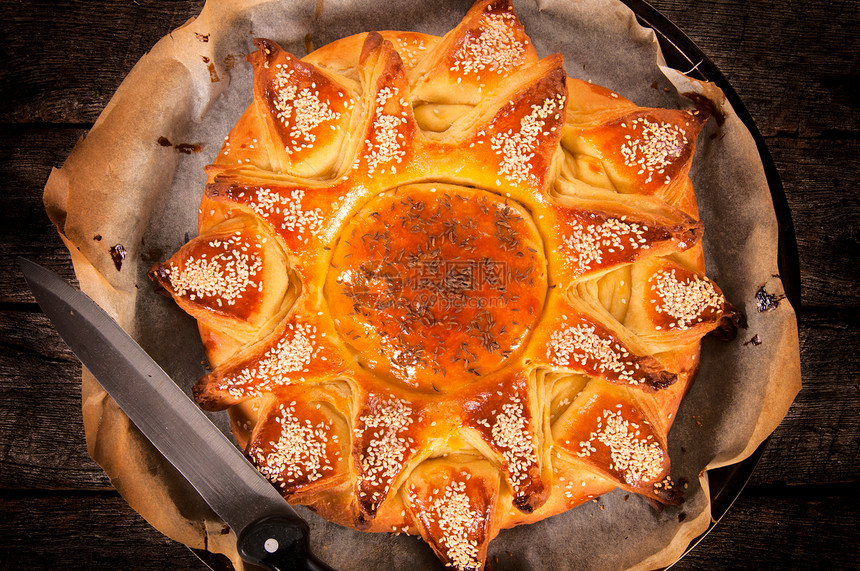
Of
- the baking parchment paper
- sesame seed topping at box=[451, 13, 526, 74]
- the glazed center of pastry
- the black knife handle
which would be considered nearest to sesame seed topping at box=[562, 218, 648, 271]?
the glazed center of pastry

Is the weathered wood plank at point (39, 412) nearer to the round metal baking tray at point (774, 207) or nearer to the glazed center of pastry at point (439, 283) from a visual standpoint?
the round metal baking tray at point (774, 207)

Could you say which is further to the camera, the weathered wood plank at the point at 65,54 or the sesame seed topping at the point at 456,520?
the weathered wood plank at the point at 65,54

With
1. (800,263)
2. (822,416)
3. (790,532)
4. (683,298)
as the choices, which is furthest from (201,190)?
(790,532)

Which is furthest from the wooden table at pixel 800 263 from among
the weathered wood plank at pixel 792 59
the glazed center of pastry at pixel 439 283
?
the glazed center of pastry at pixel 439 283

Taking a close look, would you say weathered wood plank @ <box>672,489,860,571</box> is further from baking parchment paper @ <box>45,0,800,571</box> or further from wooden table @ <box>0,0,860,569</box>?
baking parchment paper @ <box>45,0,800,571</box>

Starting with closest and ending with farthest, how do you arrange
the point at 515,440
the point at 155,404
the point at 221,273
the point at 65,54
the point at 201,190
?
1. the point at 515,440
2. the point at 221,273
3. the point at 155,404
4. the point at 201,190
5. the point at 65,54

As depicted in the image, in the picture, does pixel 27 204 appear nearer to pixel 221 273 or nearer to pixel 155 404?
pixel 155 404

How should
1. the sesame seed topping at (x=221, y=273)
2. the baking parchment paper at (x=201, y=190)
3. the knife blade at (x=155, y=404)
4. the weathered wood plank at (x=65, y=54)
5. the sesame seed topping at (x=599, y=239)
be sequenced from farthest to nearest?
1. the weathered wood plank at (x=65, y=54)
2. the baking parchment paper at (x=201, y=190)
3. the knife blade at (x=155, y=404)
4. the sesame seed topping at (x=221, y=273)
5. the sesame seed topping at (x=599, y=239)
